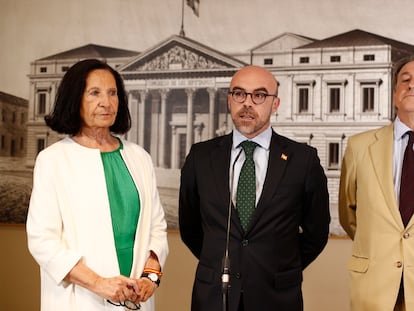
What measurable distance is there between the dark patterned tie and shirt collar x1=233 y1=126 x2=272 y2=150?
2.00ft

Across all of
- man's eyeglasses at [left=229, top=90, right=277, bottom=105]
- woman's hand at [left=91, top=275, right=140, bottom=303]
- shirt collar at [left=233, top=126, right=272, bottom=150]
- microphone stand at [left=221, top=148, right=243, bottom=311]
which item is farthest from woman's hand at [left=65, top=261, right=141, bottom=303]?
man's eyeglasses at [left=229, top=90, right=277, bottom=105]

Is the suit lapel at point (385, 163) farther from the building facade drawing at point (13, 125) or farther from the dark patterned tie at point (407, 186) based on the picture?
the building facade drawing at point (13, 125)

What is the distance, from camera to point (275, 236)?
255cm

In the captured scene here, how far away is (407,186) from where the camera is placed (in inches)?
101

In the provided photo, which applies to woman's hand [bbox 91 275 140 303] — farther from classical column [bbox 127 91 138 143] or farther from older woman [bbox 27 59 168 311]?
classical column [bbox 127 91 138 143]

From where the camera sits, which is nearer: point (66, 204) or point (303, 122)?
point (66, 204)

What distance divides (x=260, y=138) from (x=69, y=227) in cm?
95

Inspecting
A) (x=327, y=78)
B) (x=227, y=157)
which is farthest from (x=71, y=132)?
(x=327, y=78)

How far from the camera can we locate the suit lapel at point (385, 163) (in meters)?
2.53

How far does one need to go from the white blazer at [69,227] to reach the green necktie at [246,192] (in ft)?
1.56

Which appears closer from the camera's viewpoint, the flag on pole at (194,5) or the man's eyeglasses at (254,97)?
the man's eyeglasses at (254,97)

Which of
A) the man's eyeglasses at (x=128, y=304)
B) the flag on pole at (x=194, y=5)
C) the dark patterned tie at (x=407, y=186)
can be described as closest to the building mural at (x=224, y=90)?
the flag on pole at (x=194, y=5)

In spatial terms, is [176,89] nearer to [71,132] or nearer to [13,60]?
[13,60]

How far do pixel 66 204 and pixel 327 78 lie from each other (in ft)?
8.21
